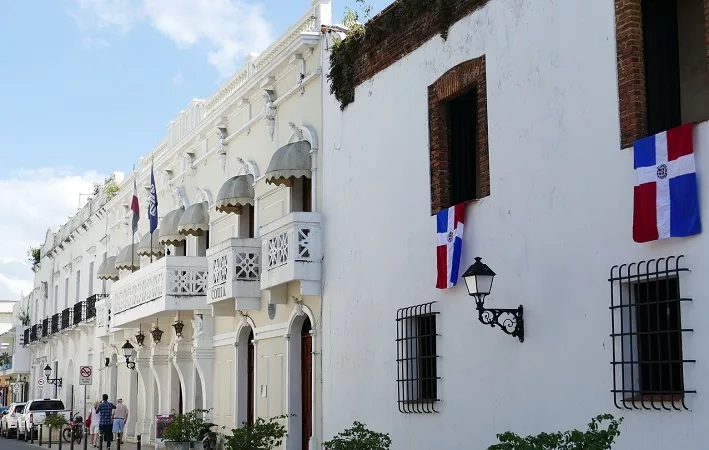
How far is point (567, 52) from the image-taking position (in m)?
12.7

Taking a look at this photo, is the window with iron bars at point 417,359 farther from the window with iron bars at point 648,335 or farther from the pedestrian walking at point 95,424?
the pedestrian walking at point 95,424

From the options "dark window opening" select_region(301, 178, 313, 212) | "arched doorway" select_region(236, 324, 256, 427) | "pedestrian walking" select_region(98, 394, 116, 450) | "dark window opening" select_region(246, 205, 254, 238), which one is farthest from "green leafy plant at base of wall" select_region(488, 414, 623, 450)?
"pedestrian walking" select_region(98, 394, 116, 450)

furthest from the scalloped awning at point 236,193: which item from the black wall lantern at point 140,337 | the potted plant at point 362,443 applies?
the black wall lantern at point 140,337

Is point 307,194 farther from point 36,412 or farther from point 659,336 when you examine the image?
point 36,412

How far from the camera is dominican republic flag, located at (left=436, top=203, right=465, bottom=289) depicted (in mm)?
14758

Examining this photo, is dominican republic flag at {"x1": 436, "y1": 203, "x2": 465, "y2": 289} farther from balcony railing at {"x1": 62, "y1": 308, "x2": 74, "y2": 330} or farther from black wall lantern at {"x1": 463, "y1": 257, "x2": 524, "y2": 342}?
balcony railing at {"x1": 62, "y1": 308, "x2": 74, "y2": 330}

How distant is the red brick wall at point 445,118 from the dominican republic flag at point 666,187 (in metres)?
3.58

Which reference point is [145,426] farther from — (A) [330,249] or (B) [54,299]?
A: (B) [54,299]

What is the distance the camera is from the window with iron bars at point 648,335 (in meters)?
10.8

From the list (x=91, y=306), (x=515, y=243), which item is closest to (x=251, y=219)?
(x=515, y=243)

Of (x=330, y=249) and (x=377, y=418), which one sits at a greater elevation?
(x=330, y=249)

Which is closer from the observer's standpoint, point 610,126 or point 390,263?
point 610,126

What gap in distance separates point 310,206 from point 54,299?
3353 centimetres

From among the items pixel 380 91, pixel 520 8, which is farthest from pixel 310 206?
pixel 520 8
